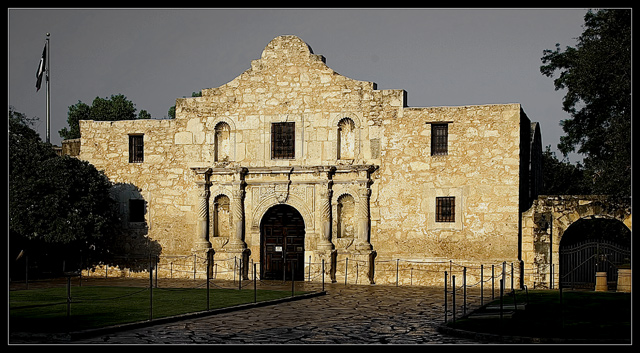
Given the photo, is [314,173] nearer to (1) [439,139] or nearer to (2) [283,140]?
(2) [283,140]

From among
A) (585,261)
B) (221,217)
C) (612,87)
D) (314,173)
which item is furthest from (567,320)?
(221,217)

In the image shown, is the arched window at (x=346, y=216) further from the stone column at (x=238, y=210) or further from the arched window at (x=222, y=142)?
the arched window at (x=222, y=142)

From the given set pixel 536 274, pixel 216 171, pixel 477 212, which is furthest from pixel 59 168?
pixel 536 274

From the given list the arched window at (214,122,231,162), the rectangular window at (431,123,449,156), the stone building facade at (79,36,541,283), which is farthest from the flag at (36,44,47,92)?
the rectangular window at (431,123,449,156)

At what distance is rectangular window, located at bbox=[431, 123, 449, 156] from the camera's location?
2842 cm

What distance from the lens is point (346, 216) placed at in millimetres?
29609

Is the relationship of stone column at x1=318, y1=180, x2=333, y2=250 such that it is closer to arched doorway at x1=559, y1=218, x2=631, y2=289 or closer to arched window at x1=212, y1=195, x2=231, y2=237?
arched window at x1=212, y1=195, x2=231, y2=237

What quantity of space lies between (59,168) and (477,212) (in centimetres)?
1428

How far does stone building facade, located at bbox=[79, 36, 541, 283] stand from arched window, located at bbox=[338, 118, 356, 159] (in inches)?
2.0

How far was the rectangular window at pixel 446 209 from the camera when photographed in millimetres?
28109

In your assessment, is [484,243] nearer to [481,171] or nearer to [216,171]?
[481,171]

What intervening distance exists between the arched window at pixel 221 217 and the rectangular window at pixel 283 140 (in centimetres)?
260

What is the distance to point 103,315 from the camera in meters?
17.6

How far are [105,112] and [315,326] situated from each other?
42631 mm
